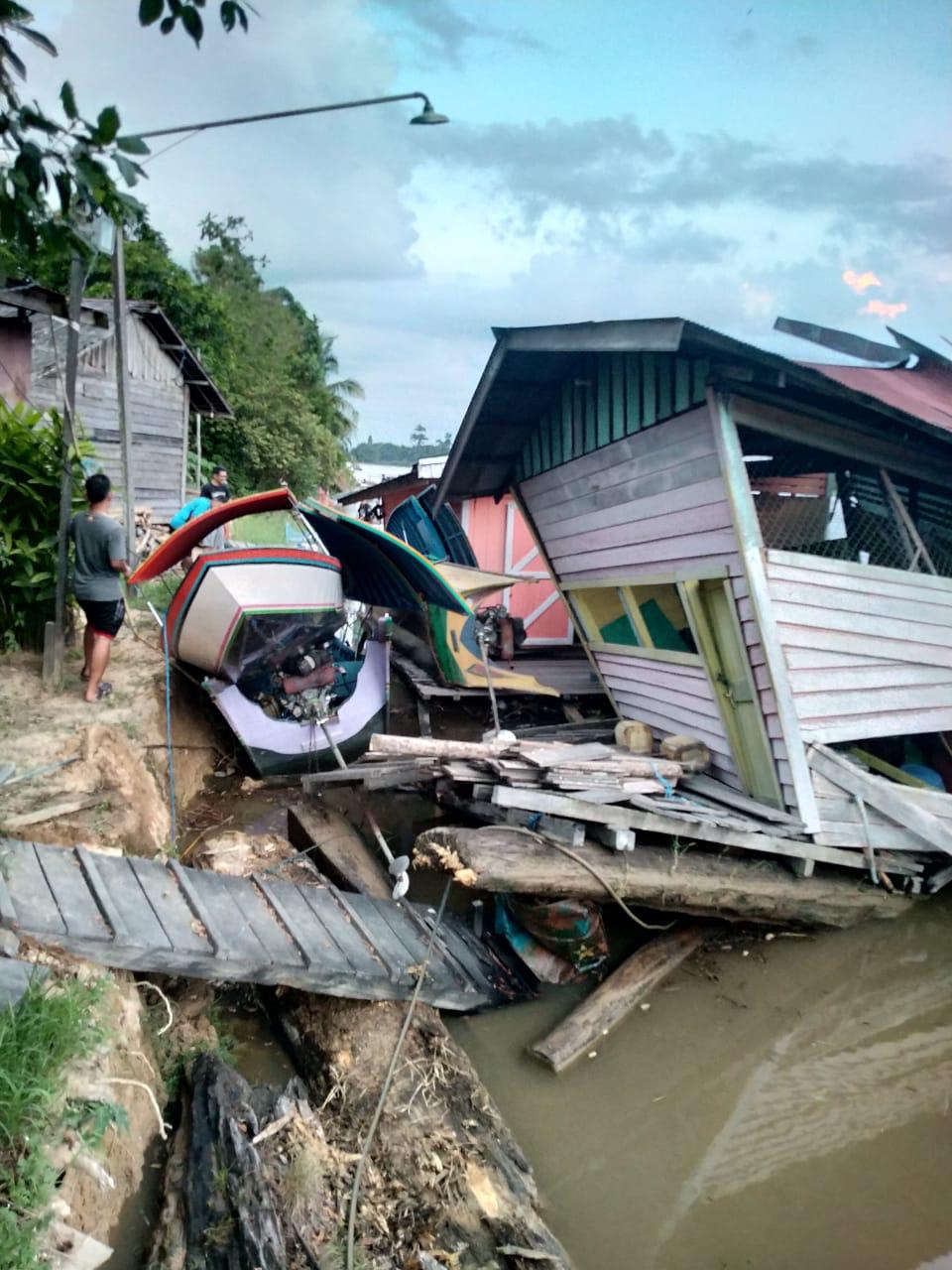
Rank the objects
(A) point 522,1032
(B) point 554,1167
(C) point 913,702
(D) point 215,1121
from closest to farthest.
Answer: (D) point 215,1121 < (B) point 554,1167 < (A) point 522,1032 < (C) point 913,702

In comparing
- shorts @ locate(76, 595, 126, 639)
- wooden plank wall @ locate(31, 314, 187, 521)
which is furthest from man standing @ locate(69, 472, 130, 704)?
wooden plank wall @ locate(31, 314, 187, 521)

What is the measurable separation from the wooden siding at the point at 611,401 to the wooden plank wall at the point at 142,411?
10731mm

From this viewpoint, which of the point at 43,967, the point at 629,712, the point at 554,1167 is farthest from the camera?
the point at 629,712

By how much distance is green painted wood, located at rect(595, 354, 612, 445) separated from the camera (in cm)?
648

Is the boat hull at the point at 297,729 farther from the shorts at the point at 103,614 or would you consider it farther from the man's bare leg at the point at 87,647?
the shorts at the point at 103,614

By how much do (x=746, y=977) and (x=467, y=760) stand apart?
268cm

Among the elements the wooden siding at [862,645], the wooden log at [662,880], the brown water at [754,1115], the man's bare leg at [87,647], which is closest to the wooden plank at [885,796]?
the wooden siding at [862,645]

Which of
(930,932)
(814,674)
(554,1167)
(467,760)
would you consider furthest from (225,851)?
(930,932)

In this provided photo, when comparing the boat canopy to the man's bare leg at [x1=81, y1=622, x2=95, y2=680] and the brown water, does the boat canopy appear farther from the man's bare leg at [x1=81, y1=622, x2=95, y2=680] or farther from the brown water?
the brown water

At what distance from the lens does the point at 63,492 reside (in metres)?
6.29

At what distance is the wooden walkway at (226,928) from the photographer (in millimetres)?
3355

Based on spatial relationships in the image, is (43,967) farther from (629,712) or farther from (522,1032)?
(629,712)

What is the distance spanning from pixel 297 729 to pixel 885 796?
216 inches

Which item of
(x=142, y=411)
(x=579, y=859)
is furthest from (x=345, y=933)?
(x=142, y=411)
